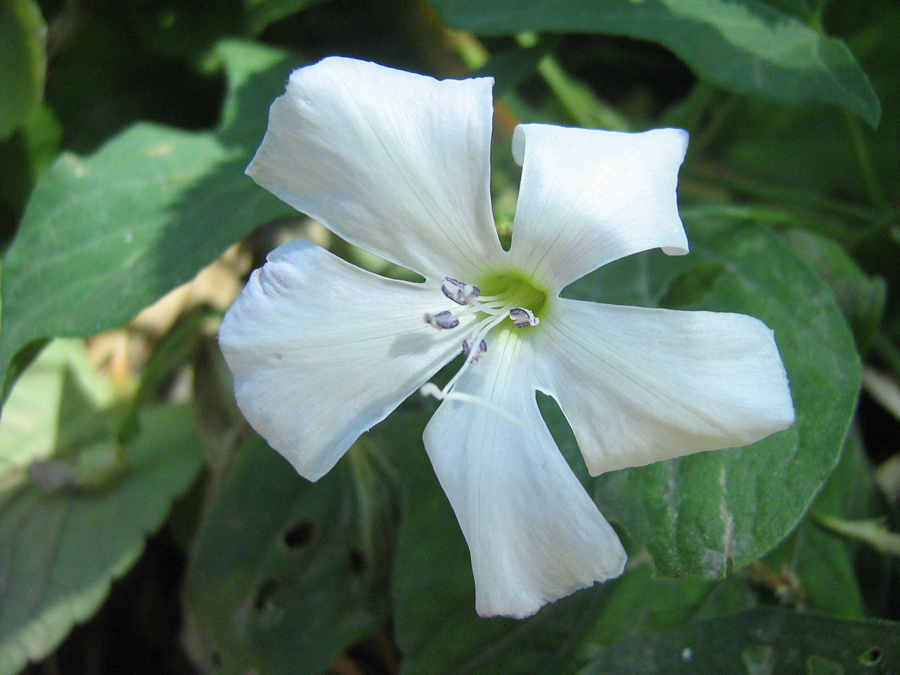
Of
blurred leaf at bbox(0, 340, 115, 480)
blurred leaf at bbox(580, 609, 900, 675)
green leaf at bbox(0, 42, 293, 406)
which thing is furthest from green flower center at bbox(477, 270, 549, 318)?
blurred leaf at bbox(0, 340, 115, 480)

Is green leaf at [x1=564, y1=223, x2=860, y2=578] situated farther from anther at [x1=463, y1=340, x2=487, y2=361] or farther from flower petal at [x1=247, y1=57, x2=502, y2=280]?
flower petal at [x1=247, y1=57, x2=502, y2=280]

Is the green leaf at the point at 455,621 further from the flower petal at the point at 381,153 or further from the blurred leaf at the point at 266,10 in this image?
the blurred leaf at the point at 266,10

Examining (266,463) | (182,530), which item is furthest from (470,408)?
(182,530)

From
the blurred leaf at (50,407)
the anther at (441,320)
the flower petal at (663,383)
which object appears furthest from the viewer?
the blurred leaf at (50,407)

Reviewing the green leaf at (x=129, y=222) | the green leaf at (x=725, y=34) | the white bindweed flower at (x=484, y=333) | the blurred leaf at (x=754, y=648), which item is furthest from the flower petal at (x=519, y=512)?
the green leaf at (x=725, y=34)

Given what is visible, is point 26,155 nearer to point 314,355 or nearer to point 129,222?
point 129,222

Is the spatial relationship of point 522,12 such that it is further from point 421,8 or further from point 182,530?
point 182,530
